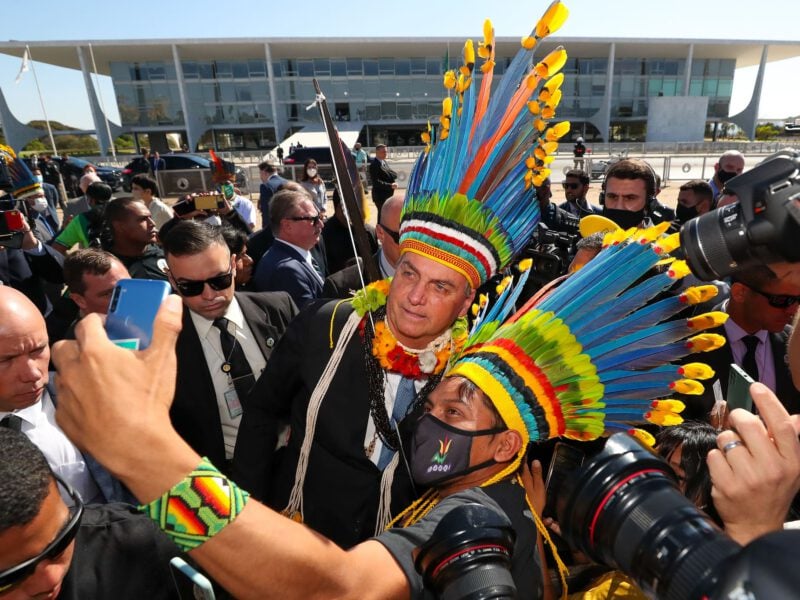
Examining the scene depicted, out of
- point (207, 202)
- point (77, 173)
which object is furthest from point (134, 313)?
point (77, 173)

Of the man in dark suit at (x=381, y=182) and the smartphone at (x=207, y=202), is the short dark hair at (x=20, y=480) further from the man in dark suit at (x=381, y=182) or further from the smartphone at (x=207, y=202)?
the man in dark suit at (x=381, y=182)

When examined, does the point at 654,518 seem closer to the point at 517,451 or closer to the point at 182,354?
the point at 517,451

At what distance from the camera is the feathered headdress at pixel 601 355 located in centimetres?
146

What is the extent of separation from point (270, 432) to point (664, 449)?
1.62m

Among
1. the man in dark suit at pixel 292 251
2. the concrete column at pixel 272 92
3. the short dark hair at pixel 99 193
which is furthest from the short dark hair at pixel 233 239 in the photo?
the concrete column at pixel 272 92

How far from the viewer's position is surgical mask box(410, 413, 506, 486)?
5.14 feet

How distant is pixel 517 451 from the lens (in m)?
1.57

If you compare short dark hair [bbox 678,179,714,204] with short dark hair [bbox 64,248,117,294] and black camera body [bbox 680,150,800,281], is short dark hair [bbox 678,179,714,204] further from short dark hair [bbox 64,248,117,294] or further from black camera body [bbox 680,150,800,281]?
short dark hair [bbox 64,248,117,294]

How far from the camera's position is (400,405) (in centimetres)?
199

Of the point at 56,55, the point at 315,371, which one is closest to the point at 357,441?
the point at 315,371

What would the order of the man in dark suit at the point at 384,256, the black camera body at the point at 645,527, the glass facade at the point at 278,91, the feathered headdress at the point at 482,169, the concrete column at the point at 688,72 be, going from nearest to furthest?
1. the black camera body at the point at 645,527
2. the feathered headdress at the point at 482,169
3. the man in dark suit at the point at 384,256
4. the glass facade at the point at 278,91
5. the concrete column at the point at 688,72

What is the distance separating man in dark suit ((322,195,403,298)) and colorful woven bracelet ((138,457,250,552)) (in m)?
2.34

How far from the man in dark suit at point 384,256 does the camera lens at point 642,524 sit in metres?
2.35

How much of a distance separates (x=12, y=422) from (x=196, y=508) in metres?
1.61
